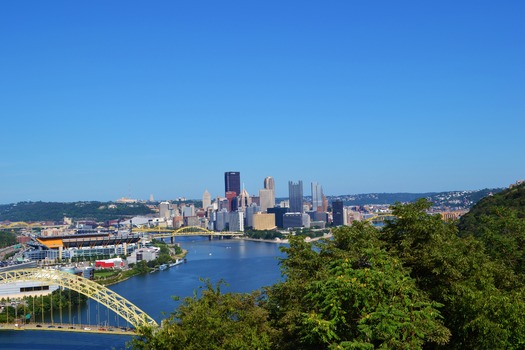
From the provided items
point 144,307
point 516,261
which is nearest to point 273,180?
point 144,307

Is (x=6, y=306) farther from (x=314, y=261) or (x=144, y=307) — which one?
(x=314, y=261)

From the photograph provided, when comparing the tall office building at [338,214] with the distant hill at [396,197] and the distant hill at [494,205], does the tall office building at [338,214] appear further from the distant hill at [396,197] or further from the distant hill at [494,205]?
the distant hill at [396,197]

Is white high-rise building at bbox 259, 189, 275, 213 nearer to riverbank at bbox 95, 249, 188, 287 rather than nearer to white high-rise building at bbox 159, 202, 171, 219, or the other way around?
white high-rise building at bbox 159, 202, 171, 219

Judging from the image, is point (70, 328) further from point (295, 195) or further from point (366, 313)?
point (295, 195)

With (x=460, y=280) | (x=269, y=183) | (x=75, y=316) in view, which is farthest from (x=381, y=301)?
(x=269, y=183)

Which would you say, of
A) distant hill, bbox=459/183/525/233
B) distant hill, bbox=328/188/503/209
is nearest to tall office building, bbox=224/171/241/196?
distant hill, bbox=328/188/503/209

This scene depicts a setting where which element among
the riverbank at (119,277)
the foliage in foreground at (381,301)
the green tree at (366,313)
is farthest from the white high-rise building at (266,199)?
the green tree at (366,313)
